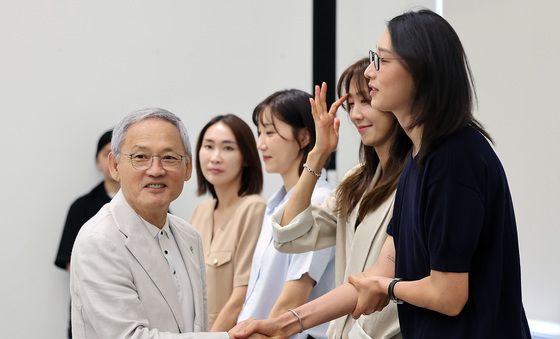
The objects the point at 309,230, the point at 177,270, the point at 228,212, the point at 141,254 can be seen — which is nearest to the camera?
the point at 141,254

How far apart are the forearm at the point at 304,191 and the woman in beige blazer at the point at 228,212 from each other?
84 cm

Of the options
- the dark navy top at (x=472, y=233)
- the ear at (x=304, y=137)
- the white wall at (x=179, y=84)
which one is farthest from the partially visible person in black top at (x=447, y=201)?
the white wall at (x=179, y=84)

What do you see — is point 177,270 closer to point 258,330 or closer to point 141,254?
point 141,254

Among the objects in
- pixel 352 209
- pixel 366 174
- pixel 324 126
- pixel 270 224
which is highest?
pixel 324 126

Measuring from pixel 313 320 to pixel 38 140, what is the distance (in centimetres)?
264

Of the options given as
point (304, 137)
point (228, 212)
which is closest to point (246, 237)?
point (228, 212)

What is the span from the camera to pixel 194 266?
219 cm

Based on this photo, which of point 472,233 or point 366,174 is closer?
point 472,233

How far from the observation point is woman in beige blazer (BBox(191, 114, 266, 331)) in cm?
332

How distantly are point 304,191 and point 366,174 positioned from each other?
204 millimetres

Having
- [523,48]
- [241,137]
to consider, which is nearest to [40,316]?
[241,137]

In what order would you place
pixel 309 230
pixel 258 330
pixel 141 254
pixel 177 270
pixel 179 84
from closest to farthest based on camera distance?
pixel 141 254
pixel 177 270
pixel 258 330
pixel 309 230
pixel 179 84

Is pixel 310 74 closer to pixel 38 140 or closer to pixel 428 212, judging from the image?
pixel 38 140

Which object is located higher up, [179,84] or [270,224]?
[179,84]
